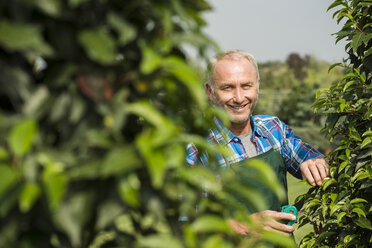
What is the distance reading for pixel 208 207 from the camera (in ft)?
3.79

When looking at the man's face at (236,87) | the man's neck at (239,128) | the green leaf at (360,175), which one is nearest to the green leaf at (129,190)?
the green leaf at (360,175)

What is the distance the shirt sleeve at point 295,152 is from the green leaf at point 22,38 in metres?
2.62

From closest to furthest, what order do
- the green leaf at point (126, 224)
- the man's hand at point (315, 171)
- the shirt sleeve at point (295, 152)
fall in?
the green leaf at point (126, 224) → the man's hand at point (315, 171) → the shirt sleeve at point (295, 152)

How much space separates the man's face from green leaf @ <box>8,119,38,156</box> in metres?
2.56

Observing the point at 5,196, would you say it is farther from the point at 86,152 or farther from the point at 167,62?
the point at 167,62

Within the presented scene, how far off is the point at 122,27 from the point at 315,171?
7.62 feet

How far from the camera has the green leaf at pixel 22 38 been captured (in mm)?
905

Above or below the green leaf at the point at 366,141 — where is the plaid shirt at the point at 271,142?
below

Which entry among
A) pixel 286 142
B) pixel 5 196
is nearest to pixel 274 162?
pixel 286 142

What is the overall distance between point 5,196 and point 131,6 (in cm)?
52

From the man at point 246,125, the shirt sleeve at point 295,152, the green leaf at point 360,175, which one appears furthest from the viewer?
the man at point 246,125

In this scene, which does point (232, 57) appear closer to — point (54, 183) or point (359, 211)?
point (359, 211)

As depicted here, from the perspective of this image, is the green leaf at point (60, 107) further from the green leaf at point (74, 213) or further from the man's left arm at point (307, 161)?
the man's left arm at point (307, 161)

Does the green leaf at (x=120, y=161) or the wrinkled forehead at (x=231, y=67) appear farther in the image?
the wrinkled forehead at (x=231, y=67)
